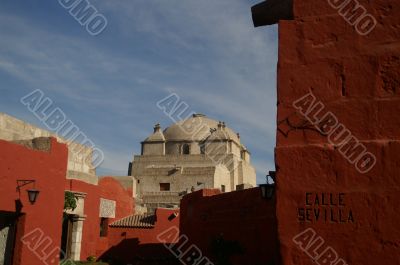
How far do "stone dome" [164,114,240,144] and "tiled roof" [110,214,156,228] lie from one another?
15532mm

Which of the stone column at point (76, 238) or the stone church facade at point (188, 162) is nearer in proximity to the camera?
the stone column at point (76, 238)

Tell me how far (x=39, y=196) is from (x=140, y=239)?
10715 millimetres

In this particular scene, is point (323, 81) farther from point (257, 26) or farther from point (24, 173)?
point (24, 173)

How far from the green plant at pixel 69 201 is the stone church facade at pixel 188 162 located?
45.7 feet

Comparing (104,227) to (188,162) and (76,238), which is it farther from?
(188,162)

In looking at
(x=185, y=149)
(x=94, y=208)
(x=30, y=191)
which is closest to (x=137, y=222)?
(x=94, y=208)

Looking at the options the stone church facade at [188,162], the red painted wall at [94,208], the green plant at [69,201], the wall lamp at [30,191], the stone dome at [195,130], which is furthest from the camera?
the stone dome at [195,130]

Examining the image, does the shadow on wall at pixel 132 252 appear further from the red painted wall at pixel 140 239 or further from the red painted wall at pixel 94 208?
the red painted wall at pixel 94 208

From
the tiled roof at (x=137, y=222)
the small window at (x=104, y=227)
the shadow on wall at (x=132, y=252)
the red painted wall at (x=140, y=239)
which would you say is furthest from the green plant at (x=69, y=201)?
the tiled roof at (x=137, y=222)

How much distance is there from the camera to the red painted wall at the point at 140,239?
18781mm

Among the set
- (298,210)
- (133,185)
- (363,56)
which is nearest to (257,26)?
(363,56)
